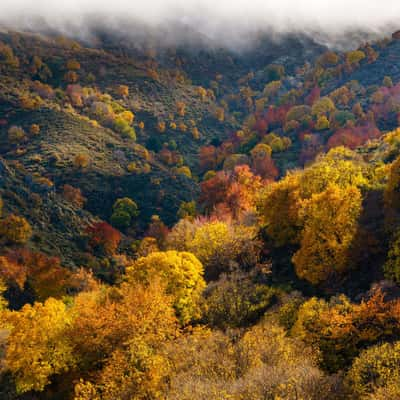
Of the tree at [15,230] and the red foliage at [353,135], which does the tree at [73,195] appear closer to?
the tree at [15,230]

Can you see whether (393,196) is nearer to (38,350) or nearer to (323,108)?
(38,350)

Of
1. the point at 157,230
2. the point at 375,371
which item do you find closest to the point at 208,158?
the point at 157,230

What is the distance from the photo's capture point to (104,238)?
371 feet

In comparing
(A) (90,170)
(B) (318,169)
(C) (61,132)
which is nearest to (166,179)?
(A) (90,170)

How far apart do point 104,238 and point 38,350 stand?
6589cm

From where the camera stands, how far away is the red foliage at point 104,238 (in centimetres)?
11041

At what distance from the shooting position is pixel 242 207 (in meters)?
100

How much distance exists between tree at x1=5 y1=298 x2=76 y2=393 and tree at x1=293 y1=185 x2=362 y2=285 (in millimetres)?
27403

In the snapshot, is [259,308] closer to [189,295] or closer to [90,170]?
[189,295]

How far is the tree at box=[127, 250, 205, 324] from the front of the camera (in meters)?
52.5

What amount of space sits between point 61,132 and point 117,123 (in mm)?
28884

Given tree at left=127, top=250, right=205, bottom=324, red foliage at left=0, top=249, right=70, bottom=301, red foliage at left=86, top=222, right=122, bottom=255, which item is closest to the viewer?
tree at left=127, top=250, right=205, bottom=324

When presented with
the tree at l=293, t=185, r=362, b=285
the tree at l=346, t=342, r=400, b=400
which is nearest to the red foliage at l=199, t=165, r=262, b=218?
the tree at l=293, t=185, r=362, b=285

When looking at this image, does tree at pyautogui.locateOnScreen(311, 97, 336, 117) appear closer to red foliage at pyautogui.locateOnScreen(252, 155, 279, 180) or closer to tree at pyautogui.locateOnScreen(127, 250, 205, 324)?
red foliage at pyautogui.locateOnScreen(252, 155, 279, 180)
